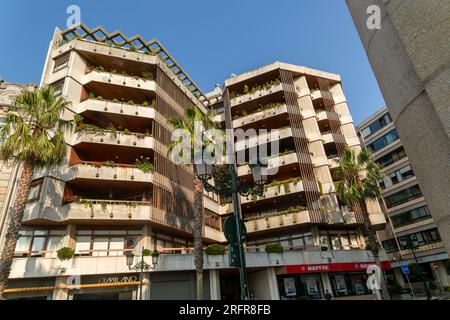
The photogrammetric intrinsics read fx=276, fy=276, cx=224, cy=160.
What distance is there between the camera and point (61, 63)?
27.1 metres

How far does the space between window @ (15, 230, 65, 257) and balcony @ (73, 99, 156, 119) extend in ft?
35.0

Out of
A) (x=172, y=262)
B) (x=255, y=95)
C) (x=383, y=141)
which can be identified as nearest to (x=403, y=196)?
(x=383, y=141)

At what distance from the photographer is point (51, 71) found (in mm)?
26984

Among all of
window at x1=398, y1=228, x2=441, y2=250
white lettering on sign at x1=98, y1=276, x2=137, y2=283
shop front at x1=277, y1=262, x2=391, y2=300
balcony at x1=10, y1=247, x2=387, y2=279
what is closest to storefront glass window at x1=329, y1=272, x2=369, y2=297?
shop front at x1=277, y1=262, x2=391, y2=300

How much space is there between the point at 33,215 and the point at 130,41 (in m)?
20.8

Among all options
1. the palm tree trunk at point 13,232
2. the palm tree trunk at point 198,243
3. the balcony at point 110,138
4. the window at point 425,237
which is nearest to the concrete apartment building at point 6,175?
the balcony at point 110,138

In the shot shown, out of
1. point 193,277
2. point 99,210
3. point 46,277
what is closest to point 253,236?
point 193,277

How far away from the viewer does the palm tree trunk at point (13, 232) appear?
46.3 feet

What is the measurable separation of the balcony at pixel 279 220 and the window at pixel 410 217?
77.1 ft

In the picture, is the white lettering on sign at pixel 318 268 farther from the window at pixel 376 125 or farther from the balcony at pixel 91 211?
the window at pixel 376 125

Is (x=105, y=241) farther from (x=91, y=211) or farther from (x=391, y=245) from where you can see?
(x=391, y=245)

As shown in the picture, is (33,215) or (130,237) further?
(130,237)

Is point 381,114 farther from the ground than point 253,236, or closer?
farther from the ground
